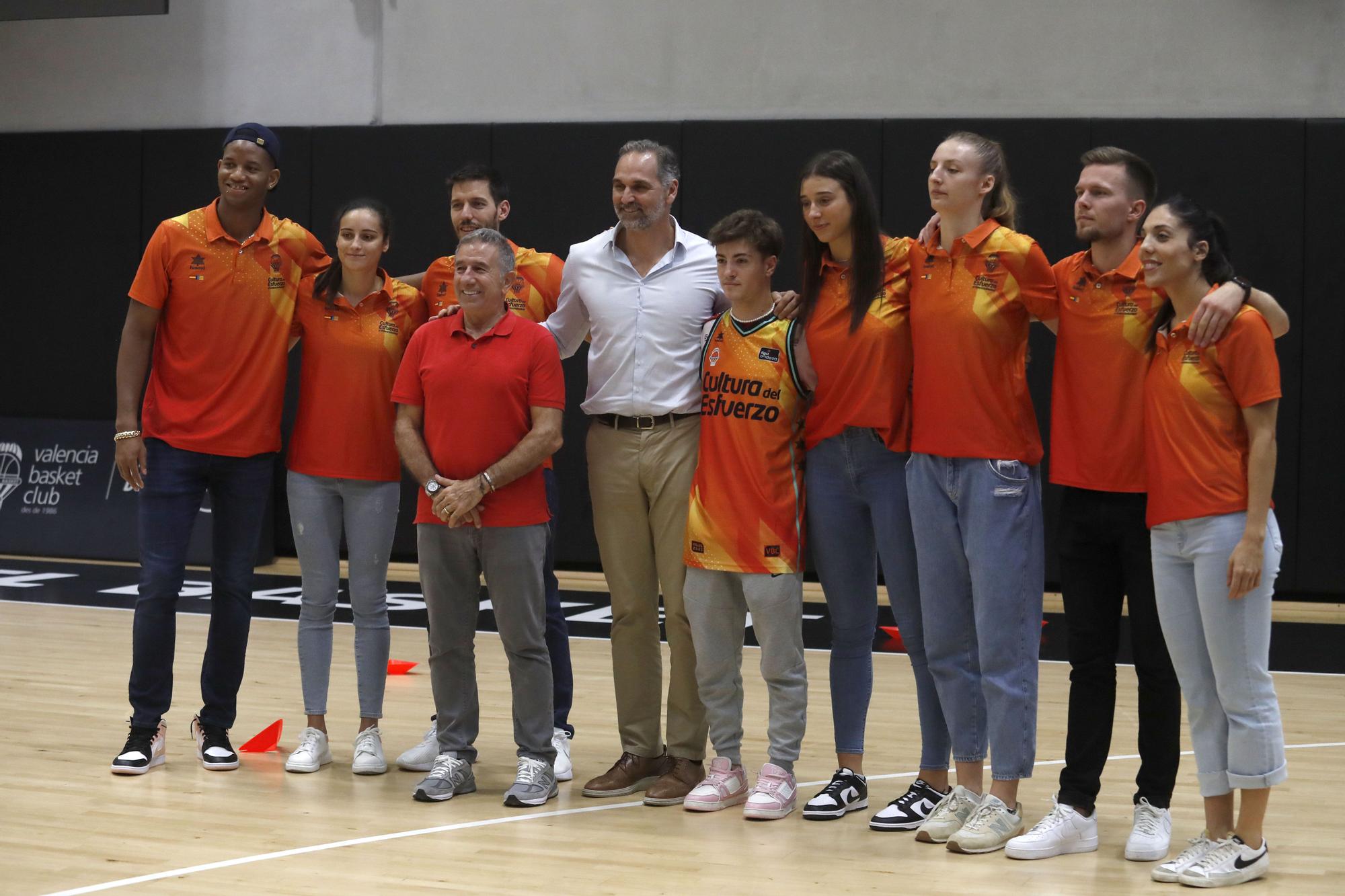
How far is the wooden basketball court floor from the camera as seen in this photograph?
3217mm

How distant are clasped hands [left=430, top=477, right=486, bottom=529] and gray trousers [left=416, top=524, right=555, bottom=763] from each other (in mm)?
95

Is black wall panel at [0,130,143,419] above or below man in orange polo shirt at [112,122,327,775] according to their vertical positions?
above

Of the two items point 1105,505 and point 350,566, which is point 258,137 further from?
point 1105,505

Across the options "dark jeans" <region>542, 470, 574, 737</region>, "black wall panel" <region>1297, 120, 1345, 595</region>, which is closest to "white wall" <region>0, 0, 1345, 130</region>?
"black wall panel" <region>1297, 120, 1345, 595</region>

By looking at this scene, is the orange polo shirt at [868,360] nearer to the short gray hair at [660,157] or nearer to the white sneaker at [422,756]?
the short gray hair at [660,157]

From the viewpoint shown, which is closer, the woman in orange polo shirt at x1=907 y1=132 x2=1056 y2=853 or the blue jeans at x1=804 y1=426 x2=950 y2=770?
the woman in orange polo shirt at x1=907 y1=132 x2=1056 y2=853

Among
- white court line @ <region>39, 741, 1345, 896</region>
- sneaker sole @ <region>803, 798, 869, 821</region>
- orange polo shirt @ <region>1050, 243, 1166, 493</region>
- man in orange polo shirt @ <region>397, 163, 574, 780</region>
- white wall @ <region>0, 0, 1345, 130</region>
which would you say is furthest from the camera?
white wall @ <region>0, 0, 1345, 130</region>

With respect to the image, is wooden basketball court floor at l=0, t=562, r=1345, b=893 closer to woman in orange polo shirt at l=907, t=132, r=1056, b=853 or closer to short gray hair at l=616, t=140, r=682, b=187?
woman in orange polo shirt at l=907, t=132, r=1056, b=853

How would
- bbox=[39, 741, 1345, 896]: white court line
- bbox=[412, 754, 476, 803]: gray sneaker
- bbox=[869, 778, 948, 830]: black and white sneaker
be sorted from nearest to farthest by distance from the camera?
bbox=[39, 741, 1345, 896]: white court line < bbox=[869, 778, 948, 830]: black and white sneaker < bbox=[412, 754, 476, 803]: gray sneaker

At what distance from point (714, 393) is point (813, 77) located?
17.2 feet

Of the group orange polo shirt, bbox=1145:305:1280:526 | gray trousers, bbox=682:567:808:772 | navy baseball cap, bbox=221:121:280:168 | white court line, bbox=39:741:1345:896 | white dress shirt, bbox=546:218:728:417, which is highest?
navy baseball cap, bbox=221:121:280:168

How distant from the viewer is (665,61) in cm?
877

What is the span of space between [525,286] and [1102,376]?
184 centimetres

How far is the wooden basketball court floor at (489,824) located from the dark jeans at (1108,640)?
0.24 meters
